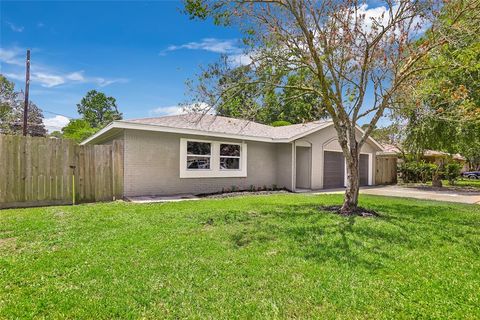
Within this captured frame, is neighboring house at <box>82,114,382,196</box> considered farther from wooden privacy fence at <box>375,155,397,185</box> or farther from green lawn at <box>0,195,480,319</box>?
green lawn at <box>0,195,480,319</box>

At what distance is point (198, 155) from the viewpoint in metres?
13.1

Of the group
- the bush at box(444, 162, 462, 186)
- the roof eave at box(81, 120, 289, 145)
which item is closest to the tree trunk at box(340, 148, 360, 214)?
the roof eave at box(81, 120, 289, 145)

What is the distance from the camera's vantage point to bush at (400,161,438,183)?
22375mm

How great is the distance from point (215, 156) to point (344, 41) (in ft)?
24.2

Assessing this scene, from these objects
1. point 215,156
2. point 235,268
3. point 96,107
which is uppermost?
point 96,107

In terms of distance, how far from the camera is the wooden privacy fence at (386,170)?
67.3 feet

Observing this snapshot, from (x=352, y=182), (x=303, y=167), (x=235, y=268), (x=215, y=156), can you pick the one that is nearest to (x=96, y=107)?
(x=215, y=156)

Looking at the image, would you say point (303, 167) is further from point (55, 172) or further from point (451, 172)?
point (451, 172)

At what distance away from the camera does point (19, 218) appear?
23.7 ft

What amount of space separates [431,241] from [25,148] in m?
10.9

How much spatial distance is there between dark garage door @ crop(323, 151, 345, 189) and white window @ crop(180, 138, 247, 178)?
5479 mm

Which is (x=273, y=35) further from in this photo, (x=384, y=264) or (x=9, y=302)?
(x=9, y=302)

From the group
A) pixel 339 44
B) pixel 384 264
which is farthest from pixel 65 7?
pixel 384 264

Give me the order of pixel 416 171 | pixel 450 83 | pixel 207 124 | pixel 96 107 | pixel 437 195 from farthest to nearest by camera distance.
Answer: pixel 96 107
pixel 416 171
pixel 437 195
pixel 207 124
pixel 450 83
